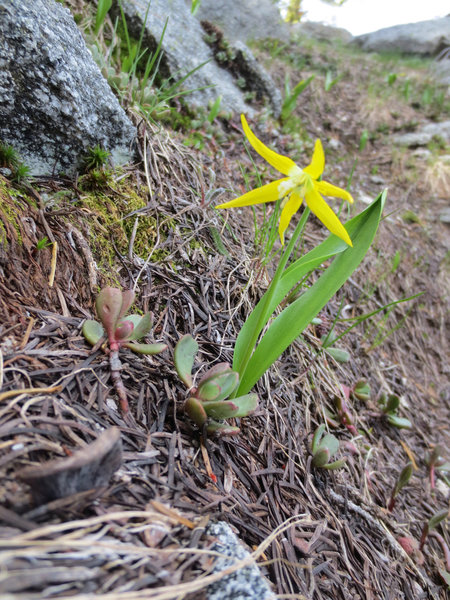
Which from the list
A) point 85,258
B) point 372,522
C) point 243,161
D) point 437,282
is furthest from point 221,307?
point 437,282

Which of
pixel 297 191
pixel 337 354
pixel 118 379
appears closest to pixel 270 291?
pixel 297 191

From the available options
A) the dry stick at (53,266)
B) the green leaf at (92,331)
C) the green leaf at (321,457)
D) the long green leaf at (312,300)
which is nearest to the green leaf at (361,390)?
the green leaf at (321,457)

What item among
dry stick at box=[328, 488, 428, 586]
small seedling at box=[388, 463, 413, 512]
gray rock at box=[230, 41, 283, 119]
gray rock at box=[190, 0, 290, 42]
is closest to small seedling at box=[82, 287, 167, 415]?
dry stick at box=[328, 488, 428, 586]

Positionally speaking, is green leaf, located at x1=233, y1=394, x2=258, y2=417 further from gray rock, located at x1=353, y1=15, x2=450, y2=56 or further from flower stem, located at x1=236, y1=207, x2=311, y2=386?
gray rock, located at x1=353, y1=15, x2=450, y2=56

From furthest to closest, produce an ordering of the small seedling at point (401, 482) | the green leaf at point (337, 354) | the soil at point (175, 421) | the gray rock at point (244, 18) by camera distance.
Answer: the gray rock at point (244, 18)
the green leaf at point (337, 354)
the small seedling at point (401, 482)
the soil at point (175, 421)

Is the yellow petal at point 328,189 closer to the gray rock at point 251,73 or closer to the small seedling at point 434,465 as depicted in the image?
the small seedling at point 434,465

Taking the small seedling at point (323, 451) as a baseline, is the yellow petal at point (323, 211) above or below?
above
